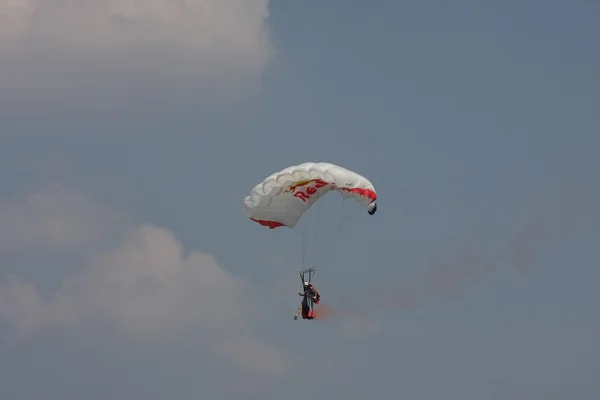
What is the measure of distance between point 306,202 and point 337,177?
3.48 metres

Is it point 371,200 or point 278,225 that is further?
point 278,225

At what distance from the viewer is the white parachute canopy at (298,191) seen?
226ft

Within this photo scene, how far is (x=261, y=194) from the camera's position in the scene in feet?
232

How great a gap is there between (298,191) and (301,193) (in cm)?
20

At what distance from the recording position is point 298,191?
234 ft

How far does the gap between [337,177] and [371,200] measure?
5.80 ft

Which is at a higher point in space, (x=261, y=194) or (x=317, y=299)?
(x=261, y=194)

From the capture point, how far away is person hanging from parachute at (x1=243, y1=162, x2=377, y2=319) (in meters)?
68.8

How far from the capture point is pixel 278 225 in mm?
73000

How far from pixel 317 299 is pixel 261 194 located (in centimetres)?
511

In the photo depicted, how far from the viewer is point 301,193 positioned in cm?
7150

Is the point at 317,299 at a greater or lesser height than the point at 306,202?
lesser

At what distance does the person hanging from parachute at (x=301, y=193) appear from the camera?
68.8 m

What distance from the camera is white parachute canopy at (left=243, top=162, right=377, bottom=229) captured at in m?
68.8
